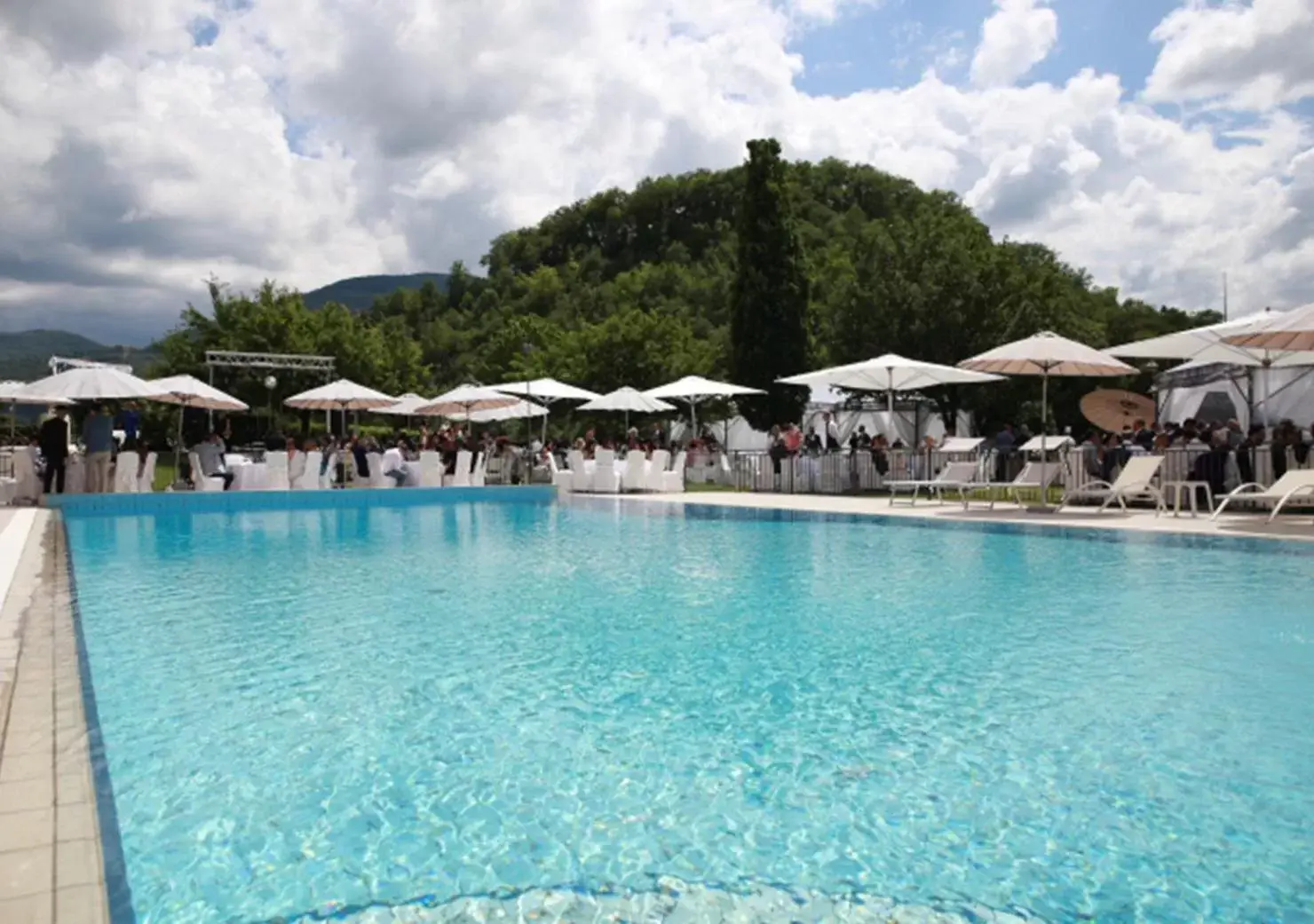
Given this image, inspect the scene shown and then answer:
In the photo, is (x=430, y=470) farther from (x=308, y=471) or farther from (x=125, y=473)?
(x=125, y=473)

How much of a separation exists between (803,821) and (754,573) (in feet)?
18.3

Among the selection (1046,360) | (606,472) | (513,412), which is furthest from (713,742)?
(513,412)

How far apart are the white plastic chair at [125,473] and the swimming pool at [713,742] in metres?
10.4

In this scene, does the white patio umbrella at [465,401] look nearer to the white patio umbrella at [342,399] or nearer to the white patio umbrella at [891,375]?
the white patio umbrella at [342,399]

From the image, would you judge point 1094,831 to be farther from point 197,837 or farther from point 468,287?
point 468,287

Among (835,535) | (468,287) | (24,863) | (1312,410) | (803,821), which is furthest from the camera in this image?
(468,287)

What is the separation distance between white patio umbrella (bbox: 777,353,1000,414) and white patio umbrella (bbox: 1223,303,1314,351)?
525 cm

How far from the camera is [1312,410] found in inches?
751

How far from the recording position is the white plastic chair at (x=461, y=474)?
2058cm

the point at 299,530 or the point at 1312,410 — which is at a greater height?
the point at 1312,410

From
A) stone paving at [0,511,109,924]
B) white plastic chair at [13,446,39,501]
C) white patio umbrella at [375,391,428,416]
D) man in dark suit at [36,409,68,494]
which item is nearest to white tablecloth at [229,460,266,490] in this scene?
man in dark suit at [36,409,68,494]

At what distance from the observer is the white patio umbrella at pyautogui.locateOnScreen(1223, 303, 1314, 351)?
10.1 meters

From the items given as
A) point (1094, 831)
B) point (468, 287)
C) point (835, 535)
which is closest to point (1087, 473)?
point (835, 535)

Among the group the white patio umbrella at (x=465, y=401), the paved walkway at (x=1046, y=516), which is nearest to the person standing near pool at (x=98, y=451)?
the white patio umbrella at (x=465, y=401)
